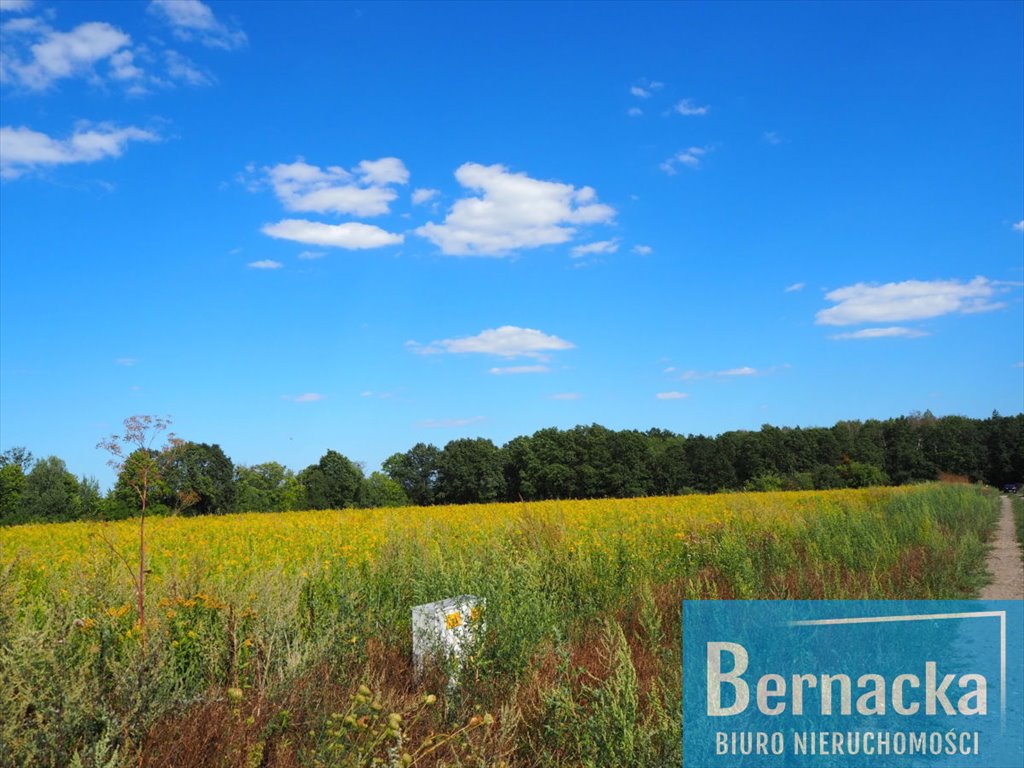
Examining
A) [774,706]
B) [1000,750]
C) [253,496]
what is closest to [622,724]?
[774,706]

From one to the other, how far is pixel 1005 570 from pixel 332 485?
A: 1838 inches

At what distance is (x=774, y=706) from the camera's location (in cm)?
523

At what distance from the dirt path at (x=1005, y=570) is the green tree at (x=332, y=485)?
1642 inches

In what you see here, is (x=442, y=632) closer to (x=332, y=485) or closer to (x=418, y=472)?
(x=332, y=485)

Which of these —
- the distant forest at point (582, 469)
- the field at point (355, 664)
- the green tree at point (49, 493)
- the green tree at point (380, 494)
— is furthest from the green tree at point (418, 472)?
the field at point (355, 664)

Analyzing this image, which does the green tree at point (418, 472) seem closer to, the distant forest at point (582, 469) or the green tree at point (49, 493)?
the distant forest at point (582, 469)

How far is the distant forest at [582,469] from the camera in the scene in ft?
153

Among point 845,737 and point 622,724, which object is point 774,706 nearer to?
point 845,737

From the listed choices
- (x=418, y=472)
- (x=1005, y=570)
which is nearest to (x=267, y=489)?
(x=418, y=472)

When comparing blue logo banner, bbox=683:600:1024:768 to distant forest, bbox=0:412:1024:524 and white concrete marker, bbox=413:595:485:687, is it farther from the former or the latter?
distant forest, bbox=0:412:1024:524

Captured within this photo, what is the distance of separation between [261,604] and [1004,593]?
11311 millimetres

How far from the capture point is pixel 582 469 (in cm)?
7288

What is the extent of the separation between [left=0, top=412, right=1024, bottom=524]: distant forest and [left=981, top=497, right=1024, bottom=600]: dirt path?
32.3 meters

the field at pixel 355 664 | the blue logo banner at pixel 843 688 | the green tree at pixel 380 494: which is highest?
the field at pixel 355 664
